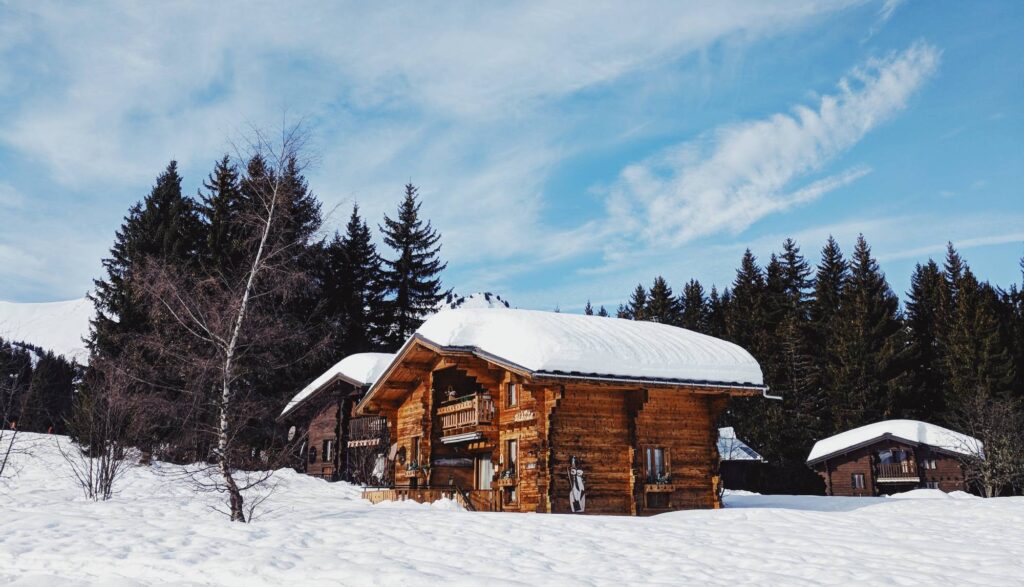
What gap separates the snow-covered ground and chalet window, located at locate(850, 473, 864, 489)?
28.4 m

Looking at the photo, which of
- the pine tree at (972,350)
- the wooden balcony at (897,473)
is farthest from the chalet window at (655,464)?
the pine tree at (972,350)

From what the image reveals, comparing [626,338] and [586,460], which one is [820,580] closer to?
[586,460]

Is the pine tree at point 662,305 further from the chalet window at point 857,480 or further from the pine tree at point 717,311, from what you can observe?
the chalet window at point 857,480

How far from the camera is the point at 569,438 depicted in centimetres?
2164

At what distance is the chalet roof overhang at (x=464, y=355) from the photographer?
20734mm

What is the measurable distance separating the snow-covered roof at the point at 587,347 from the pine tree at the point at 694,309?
41265 mm

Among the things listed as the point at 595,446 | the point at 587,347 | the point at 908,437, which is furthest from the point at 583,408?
the point at 908,437

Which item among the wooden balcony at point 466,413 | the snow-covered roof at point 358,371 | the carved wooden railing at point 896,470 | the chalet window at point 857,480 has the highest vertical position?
the snow-covered roof at point 358,371

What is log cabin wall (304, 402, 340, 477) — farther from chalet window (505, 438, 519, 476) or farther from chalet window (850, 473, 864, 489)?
chalet window (850, 473, 864, 489)

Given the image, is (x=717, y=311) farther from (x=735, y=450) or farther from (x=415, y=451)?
(x=415, y=451)

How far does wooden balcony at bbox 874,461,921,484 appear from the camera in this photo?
44906 mm

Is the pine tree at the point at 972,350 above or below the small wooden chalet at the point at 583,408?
above

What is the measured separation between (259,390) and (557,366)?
28973 millimetres

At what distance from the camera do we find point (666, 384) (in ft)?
72.2
